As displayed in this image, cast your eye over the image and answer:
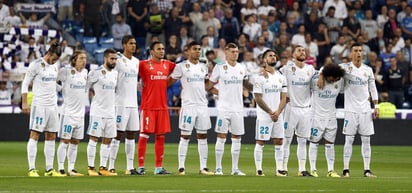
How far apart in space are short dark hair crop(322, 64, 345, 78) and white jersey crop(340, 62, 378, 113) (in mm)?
343

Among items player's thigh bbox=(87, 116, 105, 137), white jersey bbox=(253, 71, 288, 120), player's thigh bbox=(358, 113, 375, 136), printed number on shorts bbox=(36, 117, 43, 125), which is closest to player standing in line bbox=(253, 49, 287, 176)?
white jersey bbox=(253, 71, 288, 120)

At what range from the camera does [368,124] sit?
23.3m

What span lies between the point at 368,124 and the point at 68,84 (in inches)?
235

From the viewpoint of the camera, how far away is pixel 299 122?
23.4m

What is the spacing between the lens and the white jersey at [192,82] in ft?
76.4

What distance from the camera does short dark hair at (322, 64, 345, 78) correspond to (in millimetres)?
22906

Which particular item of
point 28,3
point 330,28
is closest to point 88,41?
point 28,3

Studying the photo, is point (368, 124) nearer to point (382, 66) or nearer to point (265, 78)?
point (265, 78)

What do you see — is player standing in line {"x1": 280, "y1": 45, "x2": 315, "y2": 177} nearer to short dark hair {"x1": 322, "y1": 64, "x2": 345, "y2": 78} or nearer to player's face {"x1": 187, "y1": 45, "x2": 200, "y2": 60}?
short dark hair {"x1": 322, "y1": 64, "x2": 345, "y2": 78}

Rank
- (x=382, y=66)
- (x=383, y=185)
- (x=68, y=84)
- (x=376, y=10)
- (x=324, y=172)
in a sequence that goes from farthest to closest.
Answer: (x=376, y=10) < (x=382, y=66) < (x=324, y=172) < (x=68, y=84) < (x=383, y=185)

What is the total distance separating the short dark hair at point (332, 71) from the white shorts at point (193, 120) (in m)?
2.51

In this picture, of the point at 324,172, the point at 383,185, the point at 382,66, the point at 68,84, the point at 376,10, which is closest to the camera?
the point at 383,185

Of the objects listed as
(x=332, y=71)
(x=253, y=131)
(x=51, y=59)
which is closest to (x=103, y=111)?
(x=51, y=59)

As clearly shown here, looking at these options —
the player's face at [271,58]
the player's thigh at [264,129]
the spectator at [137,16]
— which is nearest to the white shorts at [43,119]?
the player's thigh at [264,129]
